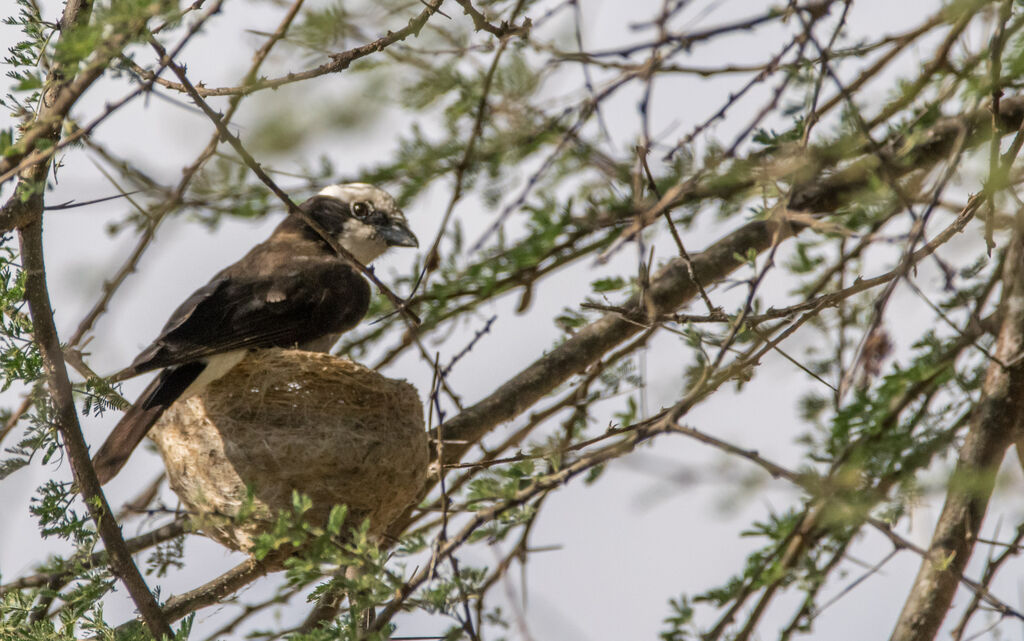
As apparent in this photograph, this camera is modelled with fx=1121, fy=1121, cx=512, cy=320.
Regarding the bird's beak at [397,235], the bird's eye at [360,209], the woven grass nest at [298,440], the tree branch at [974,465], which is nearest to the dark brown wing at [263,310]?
the woven grass nest at [298,440]

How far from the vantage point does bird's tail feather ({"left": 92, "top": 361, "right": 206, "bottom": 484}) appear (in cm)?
397

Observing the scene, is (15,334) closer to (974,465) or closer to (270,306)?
(270,306)

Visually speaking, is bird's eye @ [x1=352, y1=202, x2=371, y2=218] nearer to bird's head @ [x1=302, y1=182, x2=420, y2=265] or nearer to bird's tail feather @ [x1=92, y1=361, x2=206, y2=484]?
bird's head @ [x1=302, y1=182, x2=420, y2=265]

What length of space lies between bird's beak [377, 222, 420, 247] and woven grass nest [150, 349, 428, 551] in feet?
4.01

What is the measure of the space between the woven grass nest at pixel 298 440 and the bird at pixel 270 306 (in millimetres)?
114

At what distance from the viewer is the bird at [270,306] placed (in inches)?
163

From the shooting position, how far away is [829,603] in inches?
148

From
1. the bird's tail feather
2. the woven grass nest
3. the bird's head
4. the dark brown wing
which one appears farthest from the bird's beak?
the bird's tail feather

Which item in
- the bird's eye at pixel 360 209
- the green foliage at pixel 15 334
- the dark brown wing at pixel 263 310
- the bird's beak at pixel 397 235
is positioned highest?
the bird's eye at pixel 360 209

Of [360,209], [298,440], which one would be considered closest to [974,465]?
[298,440]

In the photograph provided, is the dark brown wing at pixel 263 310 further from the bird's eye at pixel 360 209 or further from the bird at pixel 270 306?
the bird's eye at pixel 360 209

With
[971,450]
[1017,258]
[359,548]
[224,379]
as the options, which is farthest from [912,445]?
[224,379]

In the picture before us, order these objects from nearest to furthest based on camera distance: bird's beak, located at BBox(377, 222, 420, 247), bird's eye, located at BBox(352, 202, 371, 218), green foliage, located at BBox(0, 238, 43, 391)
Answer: green foliage, located at BBox(0, 238, 43, 391) < bird's beak, located at BBox(377, 222, 420, 247) < bird's eye, located at BBox(352, 202, 371, 218)

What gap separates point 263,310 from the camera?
4.60 m
